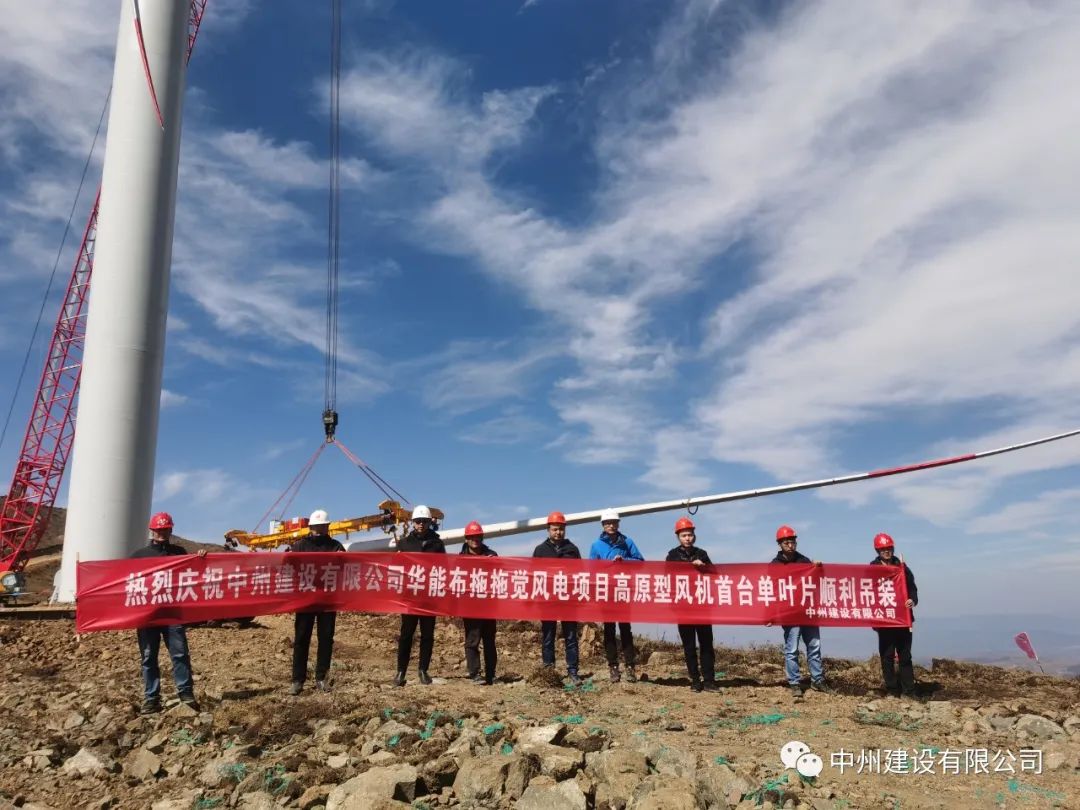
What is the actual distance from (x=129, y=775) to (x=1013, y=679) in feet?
49.0

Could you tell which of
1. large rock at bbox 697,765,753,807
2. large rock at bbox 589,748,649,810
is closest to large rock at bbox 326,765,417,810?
large rock at bbox 589,748,649,810

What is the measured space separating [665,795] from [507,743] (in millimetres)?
1943

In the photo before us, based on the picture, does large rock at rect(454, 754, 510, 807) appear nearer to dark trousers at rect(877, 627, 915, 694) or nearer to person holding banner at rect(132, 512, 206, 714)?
person holding banner at rect(132, 512, 206, 714)

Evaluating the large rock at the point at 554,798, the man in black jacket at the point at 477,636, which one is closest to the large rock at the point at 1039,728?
the large rock at the point at 554,798

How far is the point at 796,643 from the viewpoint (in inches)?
415

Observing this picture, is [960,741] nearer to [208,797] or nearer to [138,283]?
[208,797]

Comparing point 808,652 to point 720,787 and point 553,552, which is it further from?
point 720,787

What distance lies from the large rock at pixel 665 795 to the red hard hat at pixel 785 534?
564cm

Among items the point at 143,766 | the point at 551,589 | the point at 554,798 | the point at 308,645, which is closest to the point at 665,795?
the point at 554,798

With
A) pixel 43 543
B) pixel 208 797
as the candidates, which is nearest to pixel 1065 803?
pixel 208 797

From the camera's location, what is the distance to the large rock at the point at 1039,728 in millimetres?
8320

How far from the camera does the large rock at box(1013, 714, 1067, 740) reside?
832 cm

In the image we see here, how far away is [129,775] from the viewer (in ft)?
24.1

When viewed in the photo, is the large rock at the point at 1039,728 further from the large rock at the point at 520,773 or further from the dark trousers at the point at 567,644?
the large rock at the point at 520,773
